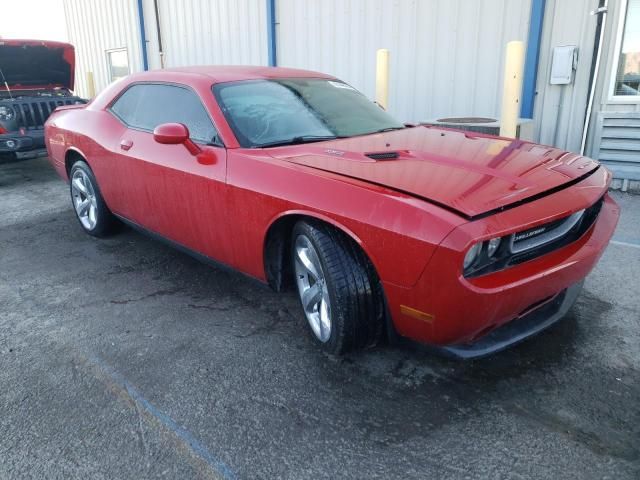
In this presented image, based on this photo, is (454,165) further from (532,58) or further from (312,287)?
(532,58)

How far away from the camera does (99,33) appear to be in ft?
42.5

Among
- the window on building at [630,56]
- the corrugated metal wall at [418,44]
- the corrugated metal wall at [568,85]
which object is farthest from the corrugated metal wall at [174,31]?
the window on building at [630,56]

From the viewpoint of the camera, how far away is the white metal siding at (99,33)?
11820mm

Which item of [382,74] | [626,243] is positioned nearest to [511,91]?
[382,74]

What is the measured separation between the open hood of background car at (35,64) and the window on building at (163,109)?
396 cm

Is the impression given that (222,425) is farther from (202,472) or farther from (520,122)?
(520,122)

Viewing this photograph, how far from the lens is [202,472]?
75.4 inches

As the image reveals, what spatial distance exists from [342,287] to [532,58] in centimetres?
505

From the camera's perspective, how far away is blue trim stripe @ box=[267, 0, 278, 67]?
8.69 metres

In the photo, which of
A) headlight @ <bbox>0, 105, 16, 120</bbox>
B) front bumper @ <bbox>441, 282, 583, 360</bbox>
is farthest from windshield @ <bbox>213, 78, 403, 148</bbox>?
headlight @ <bbox>0, 105, 16, 120</bbox>

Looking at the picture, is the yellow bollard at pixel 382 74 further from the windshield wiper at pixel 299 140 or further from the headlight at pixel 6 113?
the headlight at pixel 6 113

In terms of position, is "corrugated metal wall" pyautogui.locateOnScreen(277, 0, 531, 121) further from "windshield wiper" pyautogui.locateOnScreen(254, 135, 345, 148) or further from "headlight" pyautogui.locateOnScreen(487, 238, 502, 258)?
"headlight" pyautogui.locateOnScreen(487, 238, 502, 258)

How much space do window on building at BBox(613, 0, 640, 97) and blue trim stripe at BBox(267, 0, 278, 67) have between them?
5.15 meters

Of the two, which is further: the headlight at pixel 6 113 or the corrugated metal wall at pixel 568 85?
the headlight at pixel 6 113
